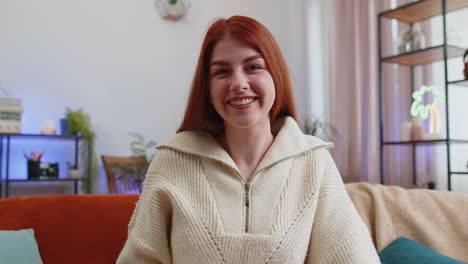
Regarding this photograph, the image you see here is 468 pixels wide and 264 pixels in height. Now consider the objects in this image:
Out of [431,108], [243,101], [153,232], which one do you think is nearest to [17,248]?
[153,232]

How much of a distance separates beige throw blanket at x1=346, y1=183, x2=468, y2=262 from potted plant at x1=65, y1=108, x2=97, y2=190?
3.27 metres

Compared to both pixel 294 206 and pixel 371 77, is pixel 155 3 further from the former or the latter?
pixel 294 206

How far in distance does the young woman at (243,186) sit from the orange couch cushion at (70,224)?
643 millimetres

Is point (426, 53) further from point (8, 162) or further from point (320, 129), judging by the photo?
point (8, 162)

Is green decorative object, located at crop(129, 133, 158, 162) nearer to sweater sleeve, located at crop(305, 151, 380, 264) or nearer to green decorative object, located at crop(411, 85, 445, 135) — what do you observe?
green decorative object, located at crop(411, 85, 445, 135)

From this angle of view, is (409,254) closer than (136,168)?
Yes

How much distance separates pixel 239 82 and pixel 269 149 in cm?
22

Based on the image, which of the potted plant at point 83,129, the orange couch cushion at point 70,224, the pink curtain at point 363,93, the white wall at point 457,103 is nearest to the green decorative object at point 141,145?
the potted plant at point 83,129

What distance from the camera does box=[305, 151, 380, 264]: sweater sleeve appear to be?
45.8 inches

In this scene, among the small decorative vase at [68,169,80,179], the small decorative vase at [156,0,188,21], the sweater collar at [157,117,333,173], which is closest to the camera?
the sweater collar at [157,117,333,173]

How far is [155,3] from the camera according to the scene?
533 cm

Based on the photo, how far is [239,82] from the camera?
3.77 ft

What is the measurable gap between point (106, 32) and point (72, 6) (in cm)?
41

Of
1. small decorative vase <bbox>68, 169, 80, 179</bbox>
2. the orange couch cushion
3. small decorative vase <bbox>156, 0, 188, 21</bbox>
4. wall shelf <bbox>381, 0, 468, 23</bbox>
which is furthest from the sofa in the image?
small decorative vase <bbox>156, 0, 188, 21</bbox>
